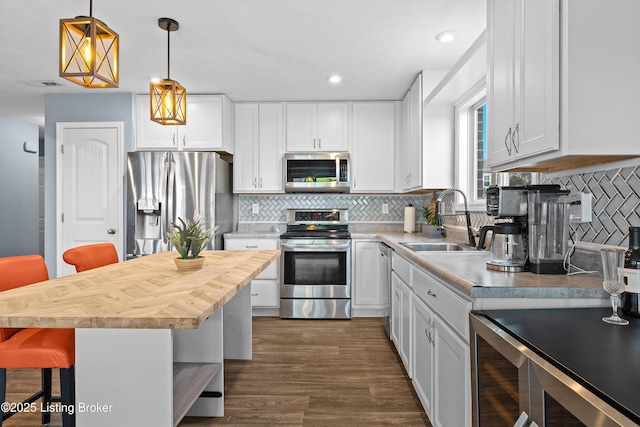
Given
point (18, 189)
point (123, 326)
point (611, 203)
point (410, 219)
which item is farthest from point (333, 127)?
point (18, 189)

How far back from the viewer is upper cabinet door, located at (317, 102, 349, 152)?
4461 mm

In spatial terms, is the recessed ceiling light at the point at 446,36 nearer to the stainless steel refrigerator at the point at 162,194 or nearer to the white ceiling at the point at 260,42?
the white ceiling at the point at 260,42

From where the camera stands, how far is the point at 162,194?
3.93 m

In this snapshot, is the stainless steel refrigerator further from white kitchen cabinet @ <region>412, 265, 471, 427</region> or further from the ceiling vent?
white kitchen cabinet @ <region>412, 265, 471, 427</region>

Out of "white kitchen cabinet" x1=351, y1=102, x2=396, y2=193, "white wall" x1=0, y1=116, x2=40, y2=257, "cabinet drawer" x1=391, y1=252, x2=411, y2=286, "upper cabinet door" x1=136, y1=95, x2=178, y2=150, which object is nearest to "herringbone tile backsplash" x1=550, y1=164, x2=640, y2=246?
"cabinet drawer" x1=391, y1=252, x2=411, y2=286

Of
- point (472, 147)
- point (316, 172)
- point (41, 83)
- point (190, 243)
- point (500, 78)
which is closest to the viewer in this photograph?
point (500, 78)

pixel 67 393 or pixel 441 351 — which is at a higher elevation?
pixel 441 351

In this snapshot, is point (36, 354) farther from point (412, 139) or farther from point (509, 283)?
point (412, 139)

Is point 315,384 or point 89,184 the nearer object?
point 315,384

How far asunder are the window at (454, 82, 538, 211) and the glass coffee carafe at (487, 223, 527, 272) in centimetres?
144

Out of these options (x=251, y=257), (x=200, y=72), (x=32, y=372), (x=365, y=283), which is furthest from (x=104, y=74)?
(x=365, y=283)

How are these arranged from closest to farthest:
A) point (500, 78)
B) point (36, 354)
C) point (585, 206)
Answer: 1. point (36, 354)
2. point (585, 206)
3. point (500, 78)

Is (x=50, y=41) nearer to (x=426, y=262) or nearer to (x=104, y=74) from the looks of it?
(x=104, y=74)

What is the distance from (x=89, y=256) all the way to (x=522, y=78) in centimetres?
259
